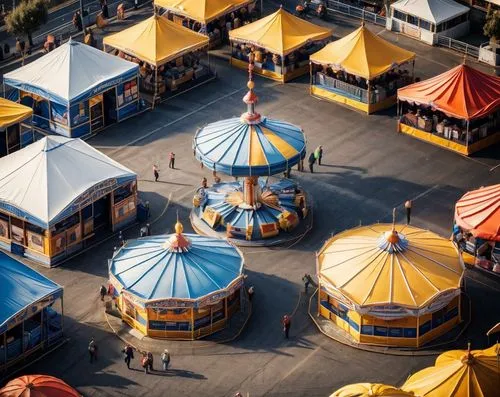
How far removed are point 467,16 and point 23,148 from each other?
43039 mm

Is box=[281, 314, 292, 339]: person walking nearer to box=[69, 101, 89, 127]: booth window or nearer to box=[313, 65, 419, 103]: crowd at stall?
box=[69, 101, 89, 127]: booth window

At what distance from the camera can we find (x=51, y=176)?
90.9 m

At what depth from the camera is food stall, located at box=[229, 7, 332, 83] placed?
113 metres

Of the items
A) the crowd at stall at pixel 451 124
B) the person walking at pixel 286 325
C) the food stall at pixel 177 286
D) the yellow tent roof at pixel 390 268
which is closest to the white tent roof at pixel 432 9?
the crowd at stall at pixel 451 124

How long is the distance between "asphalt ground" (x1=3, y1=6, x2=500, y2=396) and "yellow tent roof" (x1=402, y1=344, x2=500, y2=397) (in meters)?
4.81

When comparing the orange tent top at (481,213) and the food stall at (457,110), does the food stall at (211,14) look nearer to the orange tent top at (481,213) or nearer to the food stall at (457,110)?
the food stall at (457,110)

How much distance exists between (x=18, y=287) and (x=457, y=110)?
36556mm

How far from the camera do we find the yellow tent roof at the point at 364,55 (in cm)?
10797

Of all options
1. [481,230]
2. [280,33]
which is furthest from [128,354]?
[280,33]

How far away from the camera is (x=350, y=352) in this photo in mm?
82812

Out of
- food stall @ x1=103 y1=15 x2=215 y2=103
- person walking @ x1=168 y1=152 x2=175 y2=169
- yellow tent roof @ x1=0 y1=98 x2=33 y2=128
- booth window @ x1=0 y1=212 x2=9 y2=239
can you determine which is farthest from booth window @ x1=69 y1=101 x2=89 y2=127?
booth window @ x1=0 y1=212 x2=9 y2=239

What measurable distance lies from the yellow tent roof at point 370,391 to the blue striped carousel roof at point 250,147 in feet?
71.0

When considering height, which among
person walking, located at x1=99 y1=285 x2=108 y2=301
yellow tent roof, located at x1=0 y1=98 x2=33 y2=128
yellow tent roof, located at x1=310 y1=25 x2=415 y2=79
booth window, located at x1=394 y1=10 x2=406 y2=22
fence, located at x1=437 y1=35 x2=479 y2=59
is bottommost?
person walking, located at x1=99 y1=285 x2=108 y2=301

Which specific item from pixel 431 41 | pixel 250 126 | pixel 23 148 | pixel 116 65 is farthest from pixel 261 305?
pixel 431 41
